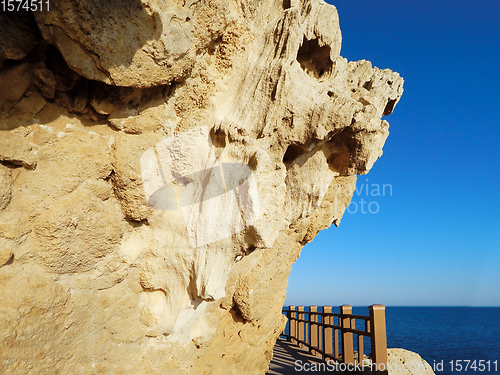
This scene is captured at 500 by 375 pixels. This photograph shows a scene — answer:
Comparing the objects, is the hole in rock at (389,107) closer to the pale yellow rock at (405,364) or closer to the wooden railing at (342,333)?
the wooden railing at (342,333)

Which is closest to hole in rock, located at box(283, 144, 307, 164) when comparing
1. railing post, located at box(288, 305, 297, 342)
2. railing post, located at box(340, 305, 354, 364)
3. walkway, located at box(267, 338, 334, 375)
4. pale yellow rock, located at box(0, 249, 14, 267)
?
railing post, located at box(340, 305, 354, 364)

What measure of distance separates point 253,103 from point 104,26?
1733mm

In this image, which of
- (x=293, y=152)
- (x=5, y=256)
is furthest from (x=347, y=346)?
(x=5, y=256)

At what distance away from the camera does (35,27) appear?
2.34 m

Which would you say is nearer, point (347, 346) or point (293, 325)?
point (347, 346)

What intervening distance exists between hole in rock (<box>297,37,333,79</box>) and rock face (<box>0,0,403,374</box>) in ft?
0.08

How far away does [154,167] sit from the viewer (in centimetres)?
314

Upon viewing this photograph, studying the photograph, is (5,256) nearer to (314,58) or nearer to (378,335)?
(314,58)

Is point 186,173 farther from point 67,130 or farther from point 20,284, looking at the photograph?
point 20,284

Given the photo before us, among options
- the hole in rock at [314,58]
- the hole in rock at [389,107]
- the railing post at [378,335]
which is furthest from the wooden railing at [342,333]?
the hole in rock at [314,58]

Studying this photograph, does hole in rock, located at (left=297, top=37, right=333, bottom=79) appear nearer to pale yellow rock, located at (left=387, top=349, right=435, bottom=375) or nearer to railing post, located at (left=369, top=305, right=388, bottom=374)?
railing post, located at (left=369, top=305, right=388, bottom=374)

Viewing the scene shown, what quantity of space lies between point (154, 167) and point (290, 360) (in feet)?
19.3

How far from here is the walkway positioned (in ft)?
19.5

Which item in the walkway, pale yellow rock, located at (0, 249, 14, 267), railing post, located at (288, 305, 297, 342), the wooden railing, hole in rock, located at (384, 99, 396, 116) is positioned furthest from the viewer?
railing post, located at (288, 305, 297, 342)
